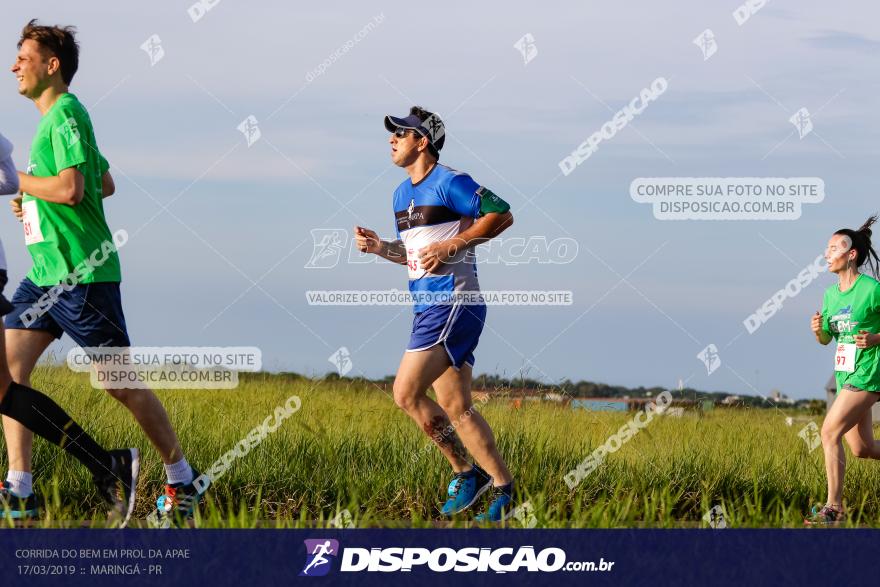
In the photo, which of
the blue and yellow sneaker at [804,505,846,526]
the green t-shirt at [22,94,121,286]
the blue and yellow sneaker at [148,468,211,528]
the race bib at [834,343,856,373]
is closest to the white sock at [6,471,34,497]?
the blue and yellow sneaker at [148,468,211,528]

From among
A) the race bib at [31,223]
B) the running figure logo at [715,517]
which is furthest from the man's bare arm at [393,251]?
the running figure logo at [715,517]

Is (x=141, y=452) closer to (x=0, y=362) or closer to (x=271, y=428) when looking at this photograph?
(x=271, y=428)

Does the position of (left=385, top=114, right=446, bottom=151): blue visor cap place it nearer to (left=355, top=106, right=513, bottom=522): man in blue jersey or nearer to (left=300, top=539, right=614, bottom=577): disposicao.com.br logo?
(left=355, top=106, right=513, bottom=522): man in blue jersey

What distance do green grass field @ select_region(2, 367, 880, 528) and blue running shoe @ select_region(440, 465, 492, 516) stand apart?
17 cm

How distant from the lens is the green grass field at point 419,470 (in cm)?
668

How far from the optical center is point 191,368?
8.14 meters

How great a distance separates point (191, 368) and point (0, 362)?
7.15 ft

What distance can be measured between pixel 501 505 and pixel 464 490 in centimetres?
25

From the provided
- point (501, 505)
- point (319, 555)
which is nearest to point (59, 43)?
point (319, 555)

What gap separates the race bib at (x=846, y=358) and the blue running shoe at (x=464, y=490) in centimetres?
263

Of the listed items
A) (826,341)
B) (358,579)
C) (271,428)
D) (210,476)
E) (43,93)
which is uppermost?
(43,93)

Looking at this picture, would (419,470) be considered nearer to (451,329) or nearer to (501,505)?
(501,505)

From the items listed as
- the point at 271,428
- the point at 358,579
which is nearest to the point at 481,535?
the point at 358,579

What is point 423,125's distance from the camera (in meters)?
6.44
